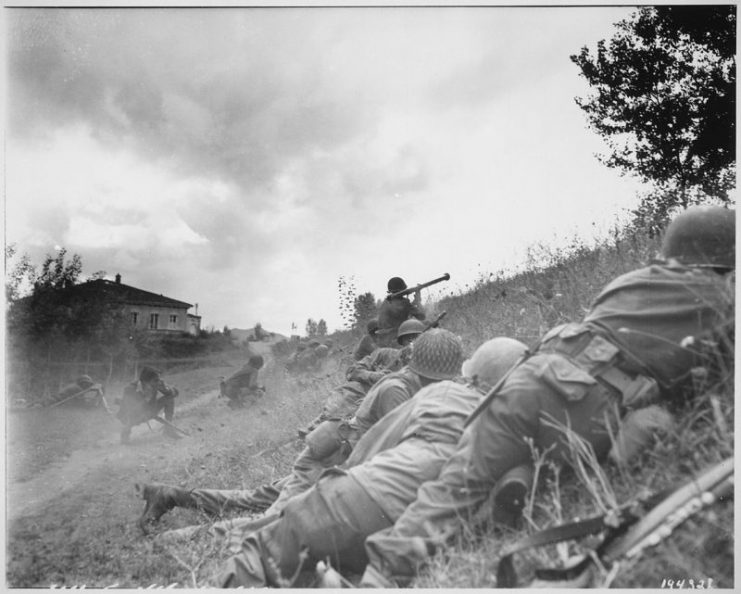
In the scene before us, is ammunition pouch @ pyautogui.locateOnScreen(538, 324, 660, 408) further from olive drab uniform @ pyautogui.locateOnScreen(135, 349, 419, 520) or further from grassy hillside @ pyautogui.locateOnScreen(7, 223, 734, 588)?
olive drab uniform @ pyautogui.locateOnScreen(135, 349, 419, 520)

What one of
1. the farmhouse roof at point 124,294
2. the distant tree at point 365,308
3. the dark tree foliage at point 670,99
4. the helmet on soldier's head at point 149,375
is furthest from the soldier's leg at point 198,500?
the dark tree foliage at point 670,99

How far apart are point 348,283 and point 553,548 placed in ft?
12.7

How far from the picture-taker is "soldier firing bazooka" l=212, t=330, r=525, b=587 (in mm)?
2500

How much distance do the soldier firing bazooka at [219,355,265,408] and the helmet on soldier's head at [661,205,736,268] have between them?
17.8ft

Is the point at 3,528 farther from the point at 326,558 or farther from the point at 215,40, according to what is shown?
the point at 215,40

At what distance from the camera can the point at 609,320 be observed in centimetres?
244

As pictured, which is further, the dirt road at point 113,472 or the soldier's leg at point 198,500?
the soldier's leg at point 198,500

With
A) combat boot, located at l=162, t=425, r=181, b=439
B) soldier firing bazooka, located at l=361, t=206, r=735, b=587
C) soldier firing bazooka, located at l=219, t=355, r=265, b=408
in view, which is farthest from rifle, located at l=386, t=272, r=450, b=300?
soldier firing bazooka, located at l=361, t=206, r=735, b=587

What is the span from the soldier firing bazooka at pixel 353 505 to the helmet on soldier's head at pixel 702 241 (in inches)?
43.4

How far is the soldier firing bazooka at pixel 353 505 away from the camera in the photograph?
2.50 meters

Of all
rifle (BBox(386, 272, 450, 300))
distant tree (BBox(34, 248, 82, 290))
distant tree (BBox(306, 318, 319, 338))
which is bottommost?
distant tree (BBox(306, 318, 319, 338))

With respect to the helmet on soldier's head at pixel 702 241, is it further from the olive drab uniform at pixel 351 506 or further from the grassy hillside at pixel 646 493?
the olive drab uniform at pixel 351 506

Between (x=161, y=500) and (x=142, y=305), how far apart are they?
176cm

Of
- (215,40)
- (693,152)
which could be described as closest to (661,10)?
(693,152)
